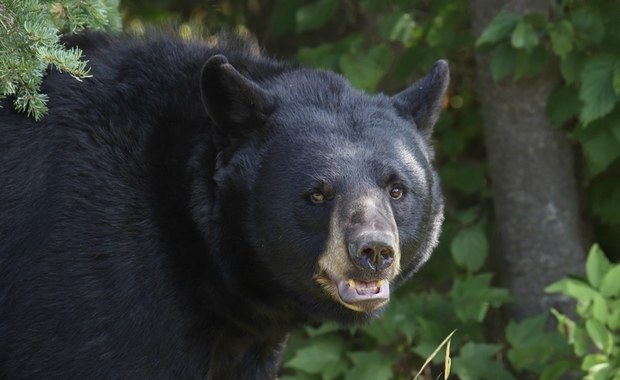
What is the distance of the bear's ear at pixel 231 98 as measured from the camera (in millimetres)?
4840

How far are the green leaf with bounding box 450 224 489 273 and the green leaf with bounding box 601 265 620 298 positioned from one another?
110 cm

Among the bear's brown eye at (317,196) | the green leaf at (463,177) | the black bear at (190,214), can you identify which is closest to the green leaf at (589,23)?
the green leaf at (463,177)

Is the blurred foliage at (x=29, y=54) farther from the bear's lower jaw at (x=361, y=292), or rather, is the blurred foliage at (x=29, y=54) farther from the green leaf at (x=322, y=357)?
the green leaf at (x=322, y=357)

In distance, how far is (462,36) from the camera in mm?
7465

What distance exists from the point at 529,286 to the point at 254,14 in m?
2.96

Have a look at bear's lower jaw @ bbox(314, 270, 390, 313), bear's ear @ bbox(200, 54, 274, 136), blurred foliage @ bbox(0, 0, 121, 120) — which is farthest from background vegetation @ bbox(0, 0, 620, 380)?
bear's lower jaw @ bbox(314, 270, 390, 313)

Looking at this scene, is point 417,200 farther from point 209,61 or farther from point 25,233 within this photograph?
point 25,233

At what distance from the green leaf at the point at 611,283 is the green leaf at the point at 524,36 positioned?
1.26m

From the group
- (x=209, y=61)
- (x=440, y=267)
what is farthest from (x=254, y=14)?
(x=209, y=61)

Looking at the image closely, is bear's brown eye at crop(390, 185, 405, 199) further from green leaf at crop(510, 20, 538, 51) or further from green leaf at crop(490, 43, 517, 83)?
green leaf at crop(490, 43, 517, 83)

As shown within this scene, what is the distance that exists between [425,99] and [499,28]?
1.46 m

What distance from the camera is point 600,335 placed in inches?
242

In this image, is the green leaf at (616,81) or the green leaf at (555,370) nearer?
the green leaf at (616,81)

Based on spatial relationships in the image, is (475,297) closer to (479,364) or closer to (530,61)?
(479,364)
